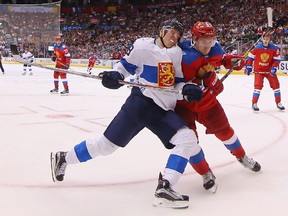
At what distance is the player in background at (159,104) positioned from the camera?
221 centimetres

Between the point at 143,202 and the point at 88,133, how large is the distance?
7.13ft

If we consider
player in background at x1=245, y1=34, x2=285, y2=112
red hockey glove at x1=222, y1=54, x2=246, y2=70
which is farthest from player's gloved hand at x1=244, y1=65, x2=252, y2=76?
red hockey glove at x1=222, y1=54, x2=246, y2=70

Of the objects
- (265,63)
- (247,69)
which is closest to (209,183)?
(247,69)

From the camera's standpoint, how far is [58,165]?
2543mm

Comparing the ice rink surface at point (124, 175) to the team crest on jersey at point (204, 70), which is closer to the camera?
the ice rink surface at point (124, 175)

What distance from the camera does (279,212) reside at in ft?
6.95

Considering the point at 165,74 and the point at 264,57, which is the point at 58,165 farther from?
the point at 264,57

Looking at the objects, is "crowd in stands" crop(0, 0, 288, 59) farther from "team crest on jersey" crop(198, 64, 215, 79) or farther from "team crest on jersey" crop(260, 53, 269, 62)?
"team crest on jersey" crop(198, 64, 215, 79)

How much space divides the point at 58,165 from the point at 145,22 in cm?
2610

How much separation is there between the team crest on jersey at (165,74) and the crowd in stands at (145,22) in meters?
15.0

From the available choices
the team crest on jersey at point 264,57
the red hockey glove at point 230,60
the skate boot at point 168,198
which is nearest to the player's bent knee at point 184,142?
the skate boot at point 168,198

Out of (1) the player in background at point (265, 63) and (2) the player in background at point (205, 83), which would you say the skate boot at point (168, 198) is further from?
(1) the player in background at point (265, 63)

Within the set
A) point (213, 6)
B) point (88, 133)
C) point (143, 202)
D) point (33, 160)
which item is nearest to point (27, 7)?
point (213, 6)

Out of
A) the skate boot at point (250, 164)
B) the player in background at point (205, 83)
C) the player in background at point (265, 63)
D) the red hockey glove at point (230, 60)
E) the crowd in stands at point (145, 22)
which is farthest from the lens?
the crowd in stands at point (145, 22)
